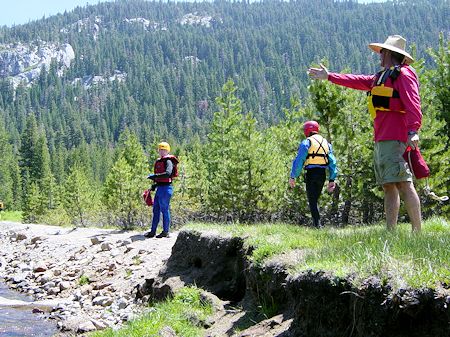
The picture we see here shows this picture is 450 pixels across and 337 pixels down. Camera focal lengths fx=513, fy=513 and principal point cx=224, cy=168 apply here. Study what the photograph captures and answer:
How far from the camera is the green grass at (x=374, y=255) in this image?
3951 millimetres

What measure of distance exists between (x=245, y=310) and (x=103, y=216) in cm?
4291

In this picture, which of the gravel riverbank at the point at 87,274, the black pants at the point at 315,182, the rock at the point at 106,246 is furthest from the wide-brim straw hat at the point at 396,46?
the rock at the point at 106,246

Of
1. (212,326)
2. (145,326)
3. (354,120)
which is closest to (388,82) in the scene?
(212,326)

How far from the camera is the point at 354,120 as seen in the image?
20234mm

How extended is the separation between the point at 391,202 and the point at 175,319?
348 cm

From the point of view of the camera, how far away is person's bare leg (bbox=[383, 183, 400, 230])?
644 cm

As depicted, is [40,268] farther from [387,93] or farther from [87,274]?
[387,93]

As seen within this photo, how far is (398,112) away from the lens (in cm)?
625

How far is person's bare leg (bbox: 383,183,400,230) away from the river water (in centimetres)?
679

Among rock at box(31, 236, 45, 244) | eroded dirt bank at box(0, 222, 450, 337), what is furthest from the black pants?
rock at box(31, 236, 45, 244)

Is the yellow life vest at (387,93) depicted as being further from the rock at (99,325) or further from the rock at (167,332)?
the rock at (99,325)

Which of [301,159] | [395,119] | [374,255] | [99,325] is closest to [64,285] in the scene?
[99,325]

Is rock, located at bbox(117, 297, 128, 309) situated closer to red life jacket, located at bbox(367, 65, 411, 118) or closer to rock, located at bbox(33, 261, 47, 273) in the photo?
rock, located at bbox(33, 261, 47, 273)

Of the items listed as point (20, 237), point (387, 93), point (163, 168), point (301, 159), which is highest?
point (387, 93)
